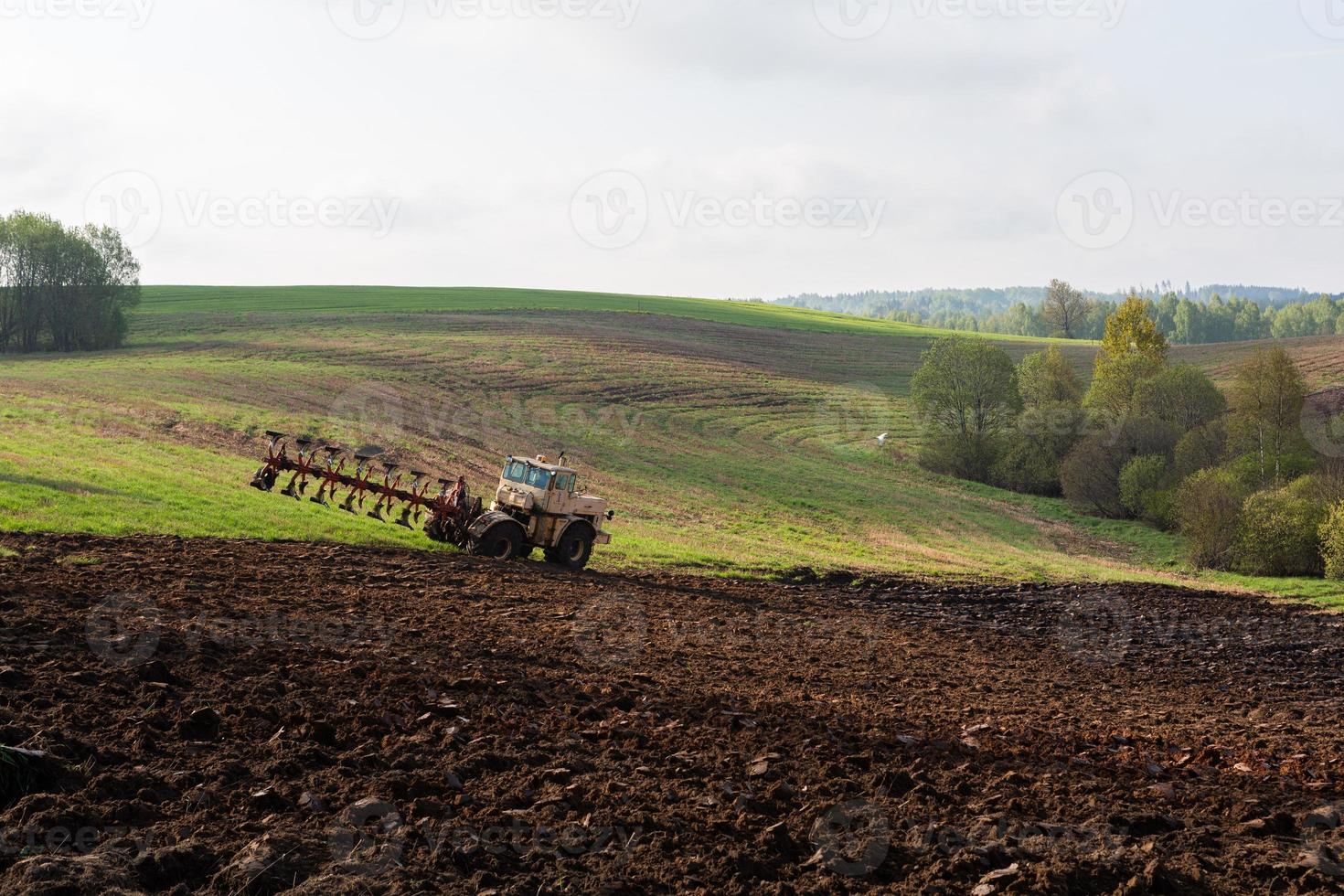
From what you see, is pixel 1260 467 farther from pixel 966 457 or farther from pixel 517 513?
pixel 517 513

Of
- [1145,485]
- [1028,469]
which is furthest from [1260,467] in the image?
[1028,469]

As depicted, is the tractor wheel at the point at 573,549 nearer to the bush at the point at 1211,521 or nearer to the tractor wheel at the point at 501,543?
the tractor wheel at the point at 501,543

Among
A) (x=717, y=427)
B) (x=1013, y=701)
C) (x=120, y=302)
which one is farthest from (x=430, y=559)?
(x=120, y=302)

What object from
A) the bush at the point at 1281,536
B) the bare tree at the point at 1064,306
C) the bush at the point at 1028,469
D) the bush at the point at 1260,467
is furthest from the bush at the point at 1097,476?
the bare tree at the point at 1064,306

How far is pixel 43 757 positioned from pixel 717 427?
48.5 meters

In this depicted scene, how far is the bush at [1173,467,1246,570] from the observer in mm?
38094

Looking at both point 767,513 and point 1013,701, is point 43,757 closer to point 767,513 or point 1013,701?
point 1013,701

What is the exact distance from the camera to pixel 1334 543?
34.2 m

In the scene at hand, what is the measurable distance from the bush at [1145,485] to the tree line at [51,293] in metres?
58.8

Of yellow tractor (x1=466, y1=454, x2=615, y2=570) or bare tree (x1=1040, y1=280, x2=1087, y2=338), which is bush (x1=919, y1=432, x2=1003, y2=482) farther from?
bare tree (x1=1040, y1=280, x2=1087, y2=338)

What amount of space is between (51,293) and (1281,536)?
67541mm

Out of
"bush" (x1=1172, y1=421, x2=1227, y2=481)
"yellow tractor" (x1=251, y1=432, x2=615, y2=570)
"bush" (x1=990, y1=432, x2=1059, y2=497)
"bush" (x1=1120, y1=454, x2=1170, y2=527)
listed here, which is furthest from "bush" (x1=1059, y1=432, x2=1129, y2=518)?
"yellow tractor" (x1=251, y1=432, x2=615, y2=570)

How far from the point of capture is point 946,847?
820 cm

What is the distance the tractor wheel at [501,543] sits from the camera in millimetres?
23781
